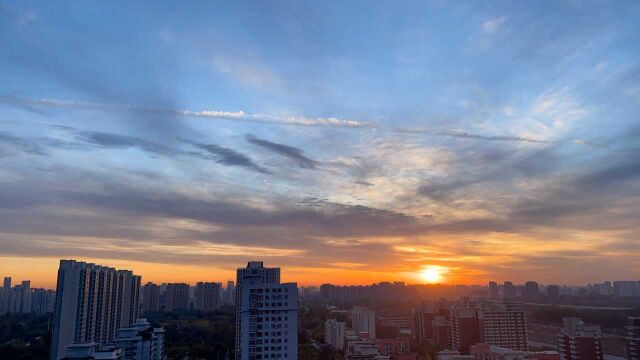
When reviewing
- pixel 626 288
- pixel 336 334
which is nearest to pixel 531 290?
pixel 626 288

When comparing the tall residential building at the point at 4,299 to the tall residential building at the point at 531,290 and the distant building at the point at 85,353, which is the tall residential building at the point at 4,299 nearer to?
the distant building at the point at 85,353

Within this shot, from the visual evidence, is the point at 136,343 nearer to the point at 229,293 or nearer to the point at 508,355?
the point at 508,355

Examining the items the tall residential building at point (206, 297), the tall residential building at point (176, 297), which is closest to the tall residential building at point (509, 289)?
the tall residential building at point (206, 297)

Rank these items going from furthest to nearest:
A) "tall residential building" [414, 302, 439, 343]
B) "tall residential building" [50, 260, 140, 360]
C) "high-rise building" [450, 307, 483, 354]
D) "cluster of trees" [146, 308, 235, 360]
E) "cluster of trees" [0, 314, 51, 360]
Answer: "tall residential building" [414, 302, 439, 343] → "high-rise building" [450, 307, 483, 354] → "cluster of trees" [146, 308, 235, 360] → "cluster of trees" [0, 314, 51, 360] → "tall residential building" [50, 260, 140, 360]

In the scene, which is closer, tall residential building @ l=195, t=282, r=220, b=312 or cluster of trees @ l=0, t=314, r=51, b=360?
cluster of trees @ l=0, t=314, r=51, b=360

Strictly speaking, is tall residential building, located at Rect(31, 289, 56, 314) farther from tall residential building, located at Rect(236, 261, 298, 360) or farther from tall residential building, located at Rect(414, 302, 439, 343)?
tall residential building, located at Rect(236, 261, 298, 360)

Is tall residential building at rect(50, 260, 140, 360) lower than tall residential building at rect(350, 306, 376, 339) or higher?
higher

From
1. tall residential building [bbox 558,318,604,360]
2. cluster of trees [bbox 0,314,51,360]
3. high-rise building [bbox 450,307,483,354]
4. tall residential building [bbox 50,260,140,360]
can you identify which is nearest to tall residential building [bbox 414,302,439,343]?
high-rise building [bbox 450,307,483,354]
